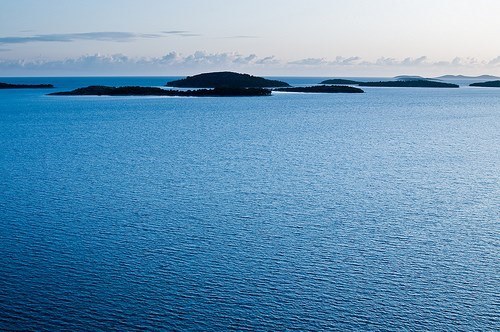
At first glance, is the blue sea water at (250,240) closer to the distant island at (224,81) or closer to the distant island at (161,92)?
the distant island at (161,92)

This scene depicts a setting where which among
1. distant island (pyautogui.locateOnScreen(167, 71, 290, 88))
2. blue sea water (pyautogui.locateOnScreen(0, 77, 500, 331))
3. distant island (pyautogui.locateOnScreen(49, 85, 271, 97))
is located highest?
distant island (pyautogui.locateOnScreen(167, 71, 290, 88))

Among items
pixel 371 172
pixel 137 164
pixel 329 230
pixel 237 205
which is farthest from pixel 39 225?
pixel 371 172

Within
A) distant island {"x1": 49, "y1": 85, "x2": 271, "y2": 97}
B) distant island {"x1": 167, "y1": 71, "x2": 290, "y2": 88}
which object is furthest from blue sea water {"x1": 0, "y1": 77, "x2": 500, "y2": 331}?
distant island {"x1": 167, "y1": 71, "x2": 290, "y2": 88}

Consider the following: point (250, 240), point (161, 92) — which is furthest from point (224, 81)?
point (250, 240)

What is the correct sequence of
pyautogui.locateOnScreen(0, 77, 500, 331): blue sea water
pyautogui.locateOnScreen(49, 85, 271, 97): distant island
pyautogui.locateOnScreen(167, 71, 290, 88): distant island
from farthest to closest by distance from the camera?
1. pyautogui.locateOnScreen(167, 71, 290, 88): distant island
2. pyautogui.locateOnScreen(49, 85, 271, 97): distant island
3. pyautogui.locateOnScreen(0, 77, 500, 331): blue sea water

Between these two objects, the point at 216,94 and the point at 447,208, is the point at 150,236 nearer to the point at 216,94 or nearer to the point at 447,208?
the point at 447,208

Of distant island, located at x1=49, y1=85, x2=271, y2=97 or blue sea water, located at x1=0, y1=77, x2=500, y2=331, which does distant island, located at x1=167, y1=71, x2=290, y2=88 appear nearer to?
distant island, located at x1=49, y1=85, x2=271, y2=97

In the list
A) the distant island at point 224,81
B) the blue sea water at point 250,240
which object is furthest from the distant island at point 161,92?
the blue sea water at point 250,240

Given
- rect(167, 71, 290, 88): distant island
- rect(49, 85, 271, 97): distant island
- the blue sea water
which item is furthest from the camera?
rect(167, 71, 290, 88): distant island
